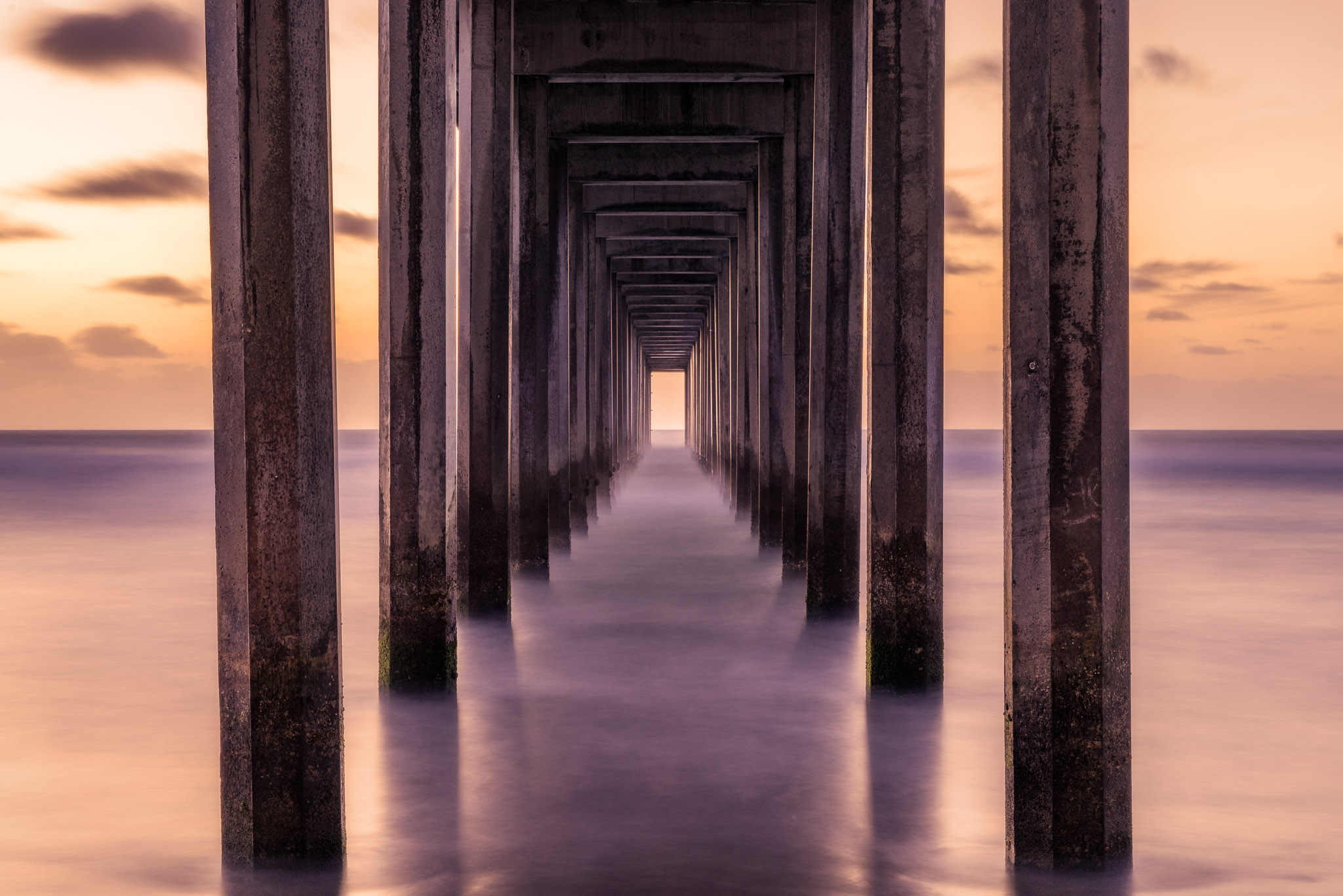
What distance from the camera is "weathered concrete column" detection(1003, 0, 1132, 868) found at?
3789mm

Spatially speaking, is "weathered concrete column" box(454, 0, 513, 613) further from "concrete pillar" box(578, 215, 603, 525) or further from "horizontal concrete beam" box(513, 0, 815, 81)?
"concrete pillar" box(578, 215, 603, 525)

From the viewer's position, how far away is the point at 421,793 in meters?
4.84

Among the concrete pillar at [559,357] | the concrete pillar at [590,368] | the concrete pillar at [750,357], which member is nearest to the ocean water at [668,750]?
the concrete pillar at [559,357]

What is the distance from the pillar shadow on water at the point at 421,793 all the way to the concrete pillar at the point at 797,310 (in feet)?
15.7

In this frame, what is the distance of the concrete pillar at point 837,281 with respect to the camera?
847 centimetres

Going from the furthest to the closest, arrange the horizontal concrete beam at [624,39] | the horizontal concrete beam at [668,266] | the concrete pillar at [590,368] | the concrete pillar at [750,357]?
the horizontal concrete beam at [668,266]
the concrete pillar at [590,368]
the concrete pillar at [750,357]
the horizontal concrete beam at [624,39]

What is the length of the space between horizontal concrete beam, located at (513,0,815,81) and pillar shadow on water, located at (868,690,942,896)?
26.5 feet

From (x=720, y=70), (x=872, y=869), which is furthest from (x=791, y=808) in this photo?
(x=720, y=70)

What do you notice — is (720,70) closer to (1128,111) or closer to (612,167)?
(612,167)

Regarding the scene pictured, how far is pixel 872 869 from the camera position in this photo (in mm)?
3975

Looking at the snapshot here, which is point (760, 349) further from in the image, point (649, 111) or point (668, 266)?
point (668, 266)

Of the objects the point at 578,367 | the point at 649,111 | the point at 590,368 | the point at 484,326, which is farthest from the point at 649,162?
A: the point at 484,326

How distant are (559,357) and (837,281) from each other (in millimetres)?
4531

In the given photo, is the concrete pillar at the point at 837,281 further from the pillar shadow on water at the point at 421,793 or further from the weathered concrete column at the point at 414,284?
the pillar shadow on water at the point at 421,793
